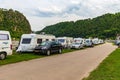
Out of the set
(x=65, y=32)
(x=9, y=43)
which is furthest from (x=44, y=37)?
(x=65, y=32)

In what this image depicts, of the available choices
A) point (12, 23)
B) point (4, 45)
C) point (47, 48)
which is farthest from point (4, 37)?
point (12, 23)

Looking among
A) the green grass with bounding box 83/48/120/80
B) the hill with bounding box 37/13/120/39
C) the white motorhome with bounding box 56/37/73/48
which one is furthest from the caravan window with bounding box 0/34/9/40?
the hill with bounding box 37/13/120/39

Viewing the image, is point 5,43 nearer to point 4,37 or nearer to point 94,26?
point 4,37

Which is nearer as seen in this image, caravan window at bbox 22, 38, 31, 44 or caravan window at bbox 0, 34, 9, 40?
caravan window at bbox 0, 34, 9, 40

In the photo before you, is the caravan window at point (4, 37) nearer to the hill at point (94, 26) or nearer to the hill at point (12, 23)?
the hill at point (12, 23)

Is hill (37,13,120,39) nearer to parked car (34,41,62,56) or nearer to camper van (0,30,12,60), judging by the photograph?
parked car (34,41,62,56)

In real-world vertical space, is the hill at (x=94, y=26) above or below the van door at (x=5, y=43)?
above

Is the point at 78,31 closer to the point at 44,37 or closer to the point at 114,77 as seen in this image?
the point at 44,37

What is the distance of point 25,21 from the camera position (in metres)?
155

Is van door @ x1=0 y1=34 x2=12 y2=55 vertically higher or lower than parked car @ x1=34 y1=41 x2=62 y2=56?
higher


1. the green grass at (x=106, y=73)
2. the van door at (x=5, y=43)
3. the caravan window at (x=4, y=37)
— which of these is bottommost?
the green grass at (x=106, y=73)

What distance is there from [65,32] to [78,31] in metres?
9.09

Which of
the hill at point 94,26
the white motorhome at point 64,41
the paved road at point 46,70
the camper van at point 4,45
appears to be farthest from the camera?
the hill at point 94,26

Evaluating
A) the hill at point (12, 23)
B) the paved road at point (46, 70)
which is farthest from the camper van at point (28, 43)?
the hill at point (12, 23)
